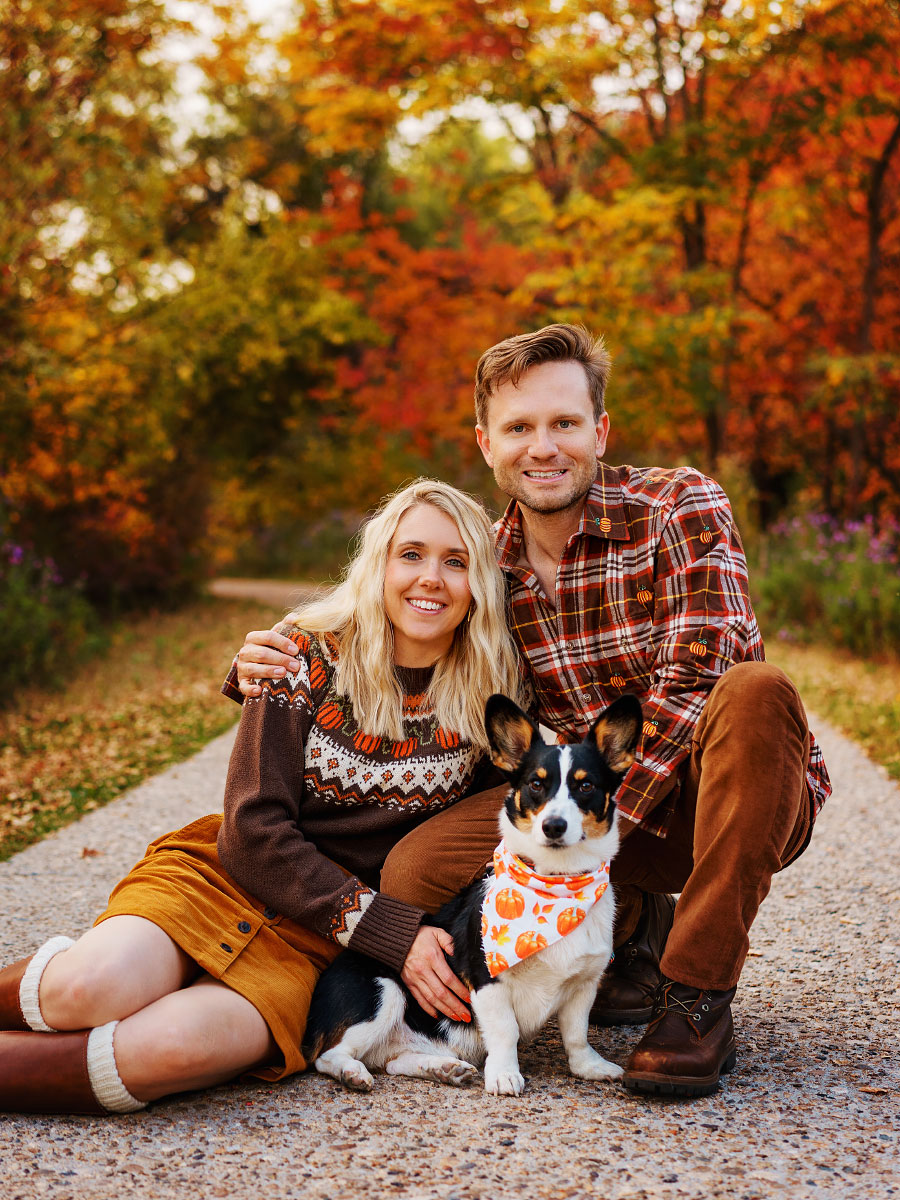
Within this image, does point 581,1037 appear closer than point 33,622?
Yes

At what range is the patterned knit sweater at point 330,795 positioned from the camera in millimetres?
2961

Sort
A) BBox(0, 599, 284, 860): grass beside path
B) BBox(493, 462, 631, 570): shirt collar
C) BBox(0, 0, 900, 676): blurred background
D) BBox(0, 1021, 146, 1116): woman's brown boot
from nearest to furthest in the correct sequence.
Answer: BBox(0, 1021, 146, 1116): woman's brown boot → BBox(493, 462, 631, 570): shirt collar → BBox(0, 599, 284, 860): grass beside path → BBox(0, 0, 900, 676): blurred background

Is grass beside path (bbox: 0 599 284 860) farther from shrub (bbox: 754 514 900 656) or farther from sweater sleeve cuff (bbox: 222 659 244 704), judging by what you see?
shrub (bbox: 754 514 900 656)

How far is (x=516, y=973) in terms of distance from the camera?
110 inches

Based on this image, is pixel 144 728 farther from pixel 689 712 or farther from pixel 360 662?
pixel 689 712

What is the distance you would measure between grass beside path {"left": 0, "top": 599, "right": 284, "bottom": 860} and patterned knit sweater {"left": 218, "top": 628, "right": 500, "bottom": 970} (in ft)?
8.63

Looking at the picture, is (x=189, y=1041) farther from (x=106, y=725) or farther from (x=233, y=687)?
(x=106, y=725)

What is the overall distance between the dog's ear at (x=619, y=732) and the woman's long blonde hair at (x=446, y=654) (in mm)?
448

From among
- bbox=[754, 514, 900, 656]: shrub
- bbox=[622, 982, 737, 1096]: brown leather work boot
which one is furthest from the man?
bbox=[754, 514, 900, 656]: shrub

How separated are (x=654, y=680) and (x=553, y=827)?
0.69m

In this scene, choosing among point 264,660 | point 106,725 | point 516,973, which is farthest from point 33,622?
point 516,973

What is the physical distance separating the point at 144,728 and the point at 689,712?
5584 mm

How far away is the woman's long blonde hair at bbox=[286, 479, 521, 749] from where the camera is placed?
10.4 ft

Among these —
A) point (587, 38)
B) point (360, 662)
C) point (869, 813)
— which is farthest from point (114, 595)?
point (360, 662)
